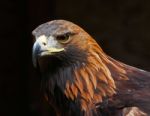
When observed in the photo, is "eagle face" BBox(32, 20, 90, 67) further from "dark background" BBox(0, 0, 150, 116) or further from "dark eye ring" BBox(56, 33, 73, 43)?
"dark background" BBox(0, 0, 150, 116)

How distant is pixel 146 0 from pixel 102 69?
2.94 meters

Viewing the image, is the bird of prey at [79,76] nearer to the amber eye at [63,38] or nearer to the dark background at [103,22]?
the amber eye at [63,38]

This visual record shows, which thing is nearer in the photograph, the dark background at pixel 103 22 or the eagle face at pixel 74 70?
the eagle face at pixel 74 70

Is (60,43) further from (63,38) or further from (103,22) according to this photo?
(103,22)

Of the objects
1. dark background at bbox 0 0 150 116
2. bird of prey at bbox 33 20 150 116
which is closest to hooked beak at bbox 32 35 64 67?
bird of prey at bbox 33 20 150 116

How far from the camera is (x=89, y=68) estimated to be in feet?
16.1

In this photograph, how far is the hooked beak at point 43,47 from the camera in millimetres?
4723

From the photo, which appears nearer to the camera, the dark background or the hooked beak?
the hooked beak

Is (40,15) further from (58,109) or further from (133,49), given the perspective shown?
(58,109)

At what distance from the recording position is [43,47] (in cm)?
474

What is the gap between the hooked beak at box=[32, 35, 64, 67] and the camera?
186 inches

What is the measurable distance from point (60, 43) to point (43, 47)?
0.44ft

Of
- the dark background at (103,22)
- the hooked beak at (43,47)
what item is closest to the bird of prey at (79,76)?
the hooked beak at (43,47)

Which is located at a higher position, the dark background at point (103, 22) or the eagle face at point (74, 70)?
the eagle face at point (74, 70)
